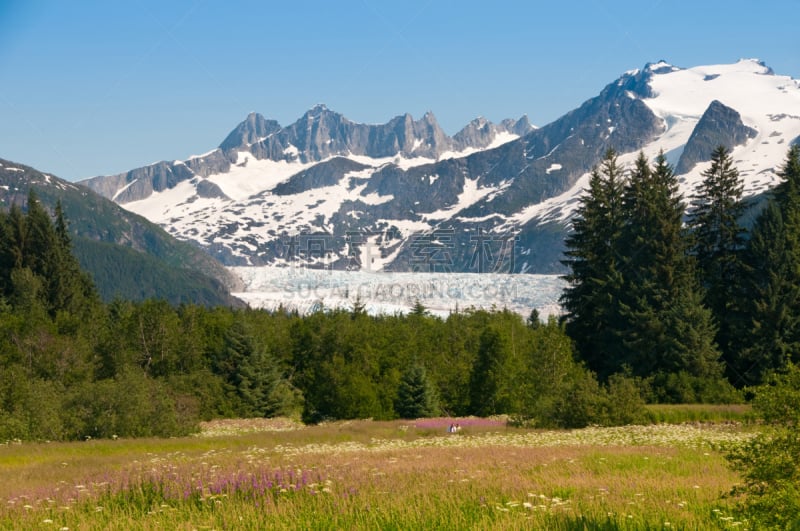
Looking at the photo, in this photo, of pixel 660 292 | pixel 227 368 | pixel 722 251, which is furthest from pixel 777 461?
pixel 227 368

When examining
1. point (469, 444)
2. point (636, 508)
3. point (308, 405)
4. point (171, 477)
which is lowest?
point (308, 405)

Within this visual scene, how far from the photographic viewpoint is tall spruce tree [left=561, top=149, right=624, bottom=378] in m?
56.3

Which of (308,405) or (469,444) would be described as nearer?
(469,444)

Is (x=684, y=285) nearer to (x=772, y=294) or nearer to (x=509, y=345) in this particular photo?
(x=772, y=294)

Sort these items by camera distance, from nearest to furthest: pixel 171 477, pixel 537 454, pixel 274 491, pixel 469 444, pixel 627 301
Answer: pixel 274 491, pixel 171 477, pixel 537 454, pixel 469 444, pixel 627 301

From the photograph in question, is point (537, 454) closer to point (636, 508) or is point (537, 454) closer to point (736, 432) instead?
point (636, 508)

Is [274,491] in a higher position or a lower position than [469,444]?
higher

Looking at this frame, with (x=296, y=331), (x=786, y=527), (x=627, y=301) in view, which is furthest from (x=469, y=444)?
(x=296, y=331)

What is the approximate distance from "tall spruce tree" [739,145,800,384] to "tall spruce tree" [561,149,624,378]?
946cm

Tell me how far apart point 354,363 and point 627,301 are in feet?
83.9

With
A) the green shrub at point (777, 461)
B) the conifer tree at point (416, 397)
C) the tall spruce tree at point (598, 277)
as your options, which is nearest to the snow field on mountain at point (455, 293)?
the tall spruce tree at point (598, 277)

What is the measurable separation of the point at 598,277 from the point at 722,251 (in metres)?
9.67

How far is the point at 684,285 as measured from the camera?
175 ft

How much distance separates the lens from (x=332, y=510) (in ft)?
38.8
